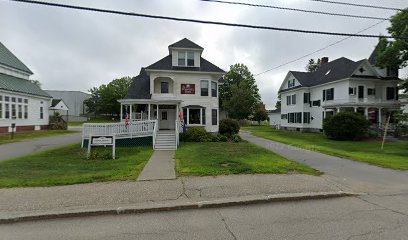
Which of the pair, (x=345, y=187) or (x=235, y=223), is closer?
(x=235, y=223)

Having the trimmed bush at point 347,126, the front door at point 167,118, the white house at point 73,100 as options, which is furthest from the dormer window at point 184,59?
the white house at point 73,100

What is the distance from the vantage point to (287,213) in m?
5.11

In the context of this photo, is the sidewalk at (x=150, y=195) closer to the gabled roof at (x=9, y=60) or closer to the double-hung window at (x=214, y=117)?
the double-hung window at (x=214, y=117)

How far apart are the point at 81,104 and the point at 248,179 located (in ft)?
281

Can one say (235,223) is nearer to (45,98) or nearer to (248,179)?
(248,179)

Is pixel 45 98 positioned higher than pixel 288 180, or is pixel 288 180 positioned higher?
pixel 45 98

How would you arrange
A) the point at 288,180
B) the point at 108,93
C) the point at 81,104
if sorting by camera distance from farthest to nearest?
1. the point at 81,104
2. the point at 108,93
3. the point at 288,180

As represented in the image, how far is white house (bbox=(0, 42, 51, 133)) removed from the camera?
1010 inches

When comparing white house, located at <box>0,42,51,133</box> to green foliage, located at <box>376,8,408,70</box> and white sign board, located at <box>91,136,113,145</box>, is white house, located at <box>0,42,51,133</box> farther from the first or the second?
green foliage, located at <box>376,8,408,70</box>

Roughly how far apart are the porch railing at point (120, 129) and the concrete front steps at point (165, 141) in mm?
779

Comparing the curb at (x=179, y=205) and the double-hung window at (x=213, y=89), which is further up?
the double-hung window at (x=213, y=89)

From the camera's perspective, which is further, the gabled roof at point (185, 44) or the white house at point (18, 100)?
the white house at point (18, 100)

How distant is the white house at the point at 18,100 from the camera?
84.2 ft

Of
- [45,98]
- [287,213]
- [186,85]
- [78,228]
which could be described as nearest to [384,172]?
[287,213]
